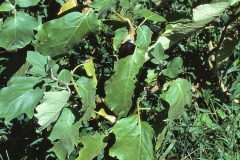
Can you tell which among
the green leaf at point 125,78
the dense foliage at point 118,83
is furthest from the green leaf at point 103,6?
the green leaf at point 125,78

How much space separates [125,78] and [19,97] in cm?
53

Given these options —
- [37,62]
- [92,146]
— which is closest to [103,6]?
[37,62]

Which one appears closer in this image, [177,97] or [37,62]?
[37,62]

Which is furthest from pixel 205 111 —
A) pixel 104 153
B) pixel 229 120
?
pixel 104 153

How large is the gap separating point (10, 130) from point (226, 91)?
133cm

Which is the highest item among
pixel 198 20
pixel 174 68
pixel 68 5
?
pixel 68 5

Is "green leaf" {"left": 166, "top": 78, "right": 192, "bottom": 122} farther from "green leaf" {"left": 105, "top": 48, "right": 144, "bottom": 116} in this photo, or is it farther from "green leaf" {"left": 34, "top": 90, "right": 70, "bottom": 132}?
"green leaf" {"left": 34, "top": 90, "right": 70, "bottom": 132}

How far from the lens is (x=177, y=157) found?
8.61ft

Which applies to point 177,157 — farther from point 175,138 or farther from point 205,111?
point 205,111

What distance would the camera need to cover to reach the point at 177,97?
208 cm

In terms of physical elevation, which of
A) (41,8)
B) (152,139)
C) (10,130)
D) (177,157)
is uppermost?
(41,8)

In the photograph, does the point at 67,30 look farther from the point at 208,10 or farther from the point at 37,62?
the point at 208,10

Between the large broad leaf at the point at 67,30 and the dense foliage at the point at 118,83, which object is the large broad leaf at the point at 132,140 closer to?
the dense foliage at the point at 118,83

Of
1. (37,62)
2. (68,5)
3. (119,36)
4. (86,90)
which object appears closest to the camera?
(37,62)
